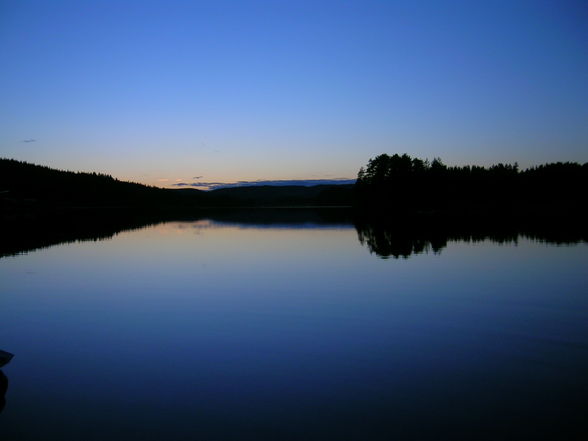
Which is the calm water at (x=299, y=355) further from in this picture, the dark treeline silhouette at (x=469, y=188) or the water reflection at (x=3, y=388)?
the dark treeline silhouette at (x=469, y=188)

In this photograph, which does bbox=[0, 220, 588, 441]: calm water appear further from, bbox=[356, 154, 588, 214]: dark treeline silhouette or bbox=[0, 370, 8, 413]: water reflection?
bbox=[356, 154, 588, 214]: dark treeline silhouette

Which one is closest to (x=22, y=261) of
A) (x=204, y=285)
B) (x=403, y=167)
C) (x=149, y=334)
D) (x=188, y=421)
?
(x=204, y=285)

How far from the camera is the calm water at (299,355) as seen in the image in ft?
28.2

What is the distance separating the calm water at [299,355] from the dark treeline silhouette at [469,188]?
99.5m

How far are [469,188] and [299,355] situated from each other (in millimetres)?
128884

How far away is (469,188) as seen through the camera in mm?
129625

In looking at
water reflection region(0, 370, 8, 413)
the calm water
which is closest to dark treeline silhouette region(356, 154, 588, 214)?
the calm water

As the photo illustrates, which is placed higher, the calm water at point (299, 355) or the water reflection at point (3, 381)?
the water reflection at point (3, 381)

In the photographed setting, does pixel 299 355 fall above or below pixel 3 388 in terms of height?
below

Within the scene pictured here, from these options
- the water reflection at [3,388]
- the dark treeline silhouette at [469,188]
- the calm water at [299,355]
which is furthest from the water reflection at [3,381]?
the dark treeline silhouette at [469,188]

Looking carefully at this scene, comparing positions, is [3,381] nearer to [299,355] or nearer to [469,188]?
[299,355]

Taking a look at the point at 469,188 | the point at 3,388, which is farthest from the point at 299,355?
the point at 469,188

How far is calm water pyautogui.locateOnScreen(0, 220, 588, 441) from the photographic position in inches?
339

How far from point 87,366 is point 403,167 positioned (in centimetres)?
12845
